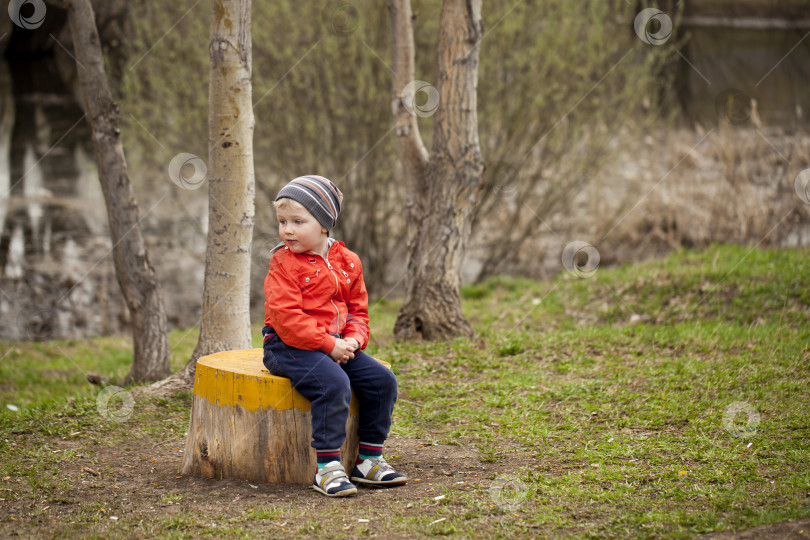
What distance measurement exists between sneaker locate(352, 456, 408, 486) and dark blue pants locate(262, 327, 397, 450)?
10.7 inches

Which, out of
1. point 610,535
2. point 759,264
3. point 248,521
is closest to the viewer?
point 610,535

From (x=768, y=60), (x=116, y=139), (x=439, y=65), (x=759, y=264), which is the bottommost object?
(x=759, y=264)

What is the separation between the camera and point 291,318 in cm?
322

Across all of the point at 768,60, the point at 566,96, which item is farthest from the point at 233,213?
the point at 768,60

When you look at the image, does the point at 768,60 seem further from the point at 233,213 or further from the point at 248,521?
the point at 248,521

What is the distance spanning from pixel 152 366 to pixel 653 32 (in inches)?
325

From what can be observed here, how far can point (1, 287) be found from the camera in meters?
10.2
